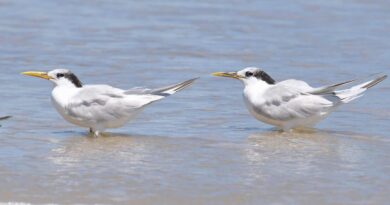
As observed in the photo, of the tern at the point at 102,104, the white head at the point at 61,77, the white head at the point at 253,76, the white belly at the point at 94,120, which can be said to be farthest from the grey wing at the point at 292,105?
the white head at the point at 61,77

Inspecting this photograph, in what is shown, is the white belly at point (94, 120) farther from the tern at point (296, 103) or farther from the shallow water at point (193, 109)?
the tern at point (296, 103)

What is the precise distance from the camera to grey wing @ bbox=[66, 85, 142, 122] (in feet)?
29.3

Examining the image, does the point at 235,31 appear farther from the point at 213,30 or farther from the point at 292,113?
the point at 292,113

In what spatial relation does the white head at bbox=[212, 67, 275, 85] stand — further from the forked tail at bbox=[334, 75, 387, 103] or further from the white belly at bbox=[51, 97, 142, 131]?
the white belly at bbox=[51, 97, 142, 131]

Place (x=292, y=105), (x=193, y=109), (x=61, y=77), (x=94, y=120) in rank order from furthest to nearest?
(x=193, y=109), (x=292, y=105), (x=61, y=77), (x=94, y=120)

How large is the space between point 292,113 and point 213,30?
15.9 feet

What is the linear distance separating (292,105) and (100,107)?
4.92 ft

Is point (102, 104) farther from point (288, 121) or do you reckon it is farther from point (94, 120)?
point (288, 121)

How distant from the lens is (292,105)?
365 inches

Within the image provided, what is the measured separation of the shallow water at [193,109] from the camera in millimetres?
7238

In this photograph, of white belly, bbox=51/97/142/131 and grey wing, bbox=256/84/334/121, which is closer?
white belly, bbox=51/97/142/131

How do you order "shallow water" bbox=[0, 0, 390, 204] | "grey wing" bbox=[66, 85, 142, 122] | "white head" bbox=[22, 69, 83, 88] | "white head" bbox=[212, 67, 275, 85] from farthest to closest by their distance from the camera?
"white head" bbox=[212, 67, 275, 85], "white head" bbox=[22, 69, 83, 88], "grey wing" bbox=[66, 85, 142, 122], "shallow water" bbox=[0, 0, 390, 204]

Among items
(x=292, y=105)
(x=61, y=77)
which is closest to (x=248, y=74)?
(x=292, y=105)

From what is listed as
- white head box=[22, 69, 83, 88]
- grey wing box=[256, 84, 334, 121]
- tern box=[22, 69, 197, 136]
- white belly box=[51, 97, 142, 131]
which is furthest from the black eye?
white head box=[22, 69, 83, 88]
